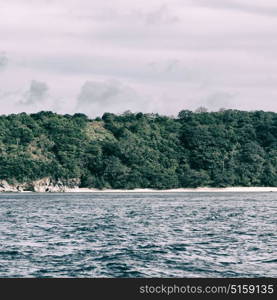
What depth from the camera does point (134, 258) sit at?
180 ft

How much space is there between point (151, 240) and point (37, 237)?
9.26m

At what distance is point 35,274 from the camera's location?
47281mm
